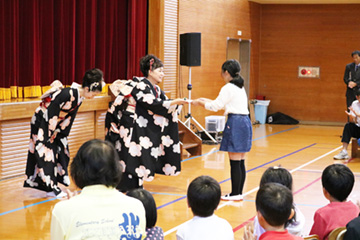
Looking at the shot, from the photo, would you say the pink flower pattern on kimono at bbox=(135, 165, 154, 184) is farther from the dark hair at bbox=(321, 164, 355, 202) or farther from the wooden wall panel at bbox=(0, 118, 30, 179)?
the dark hair at bbox=(321, 164, 355, 202)

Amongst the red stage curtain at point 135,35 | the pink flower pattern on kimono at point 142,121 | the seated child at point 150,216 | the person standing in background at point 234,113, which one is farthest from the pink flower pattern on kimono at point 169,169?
the seated child at point 150,216

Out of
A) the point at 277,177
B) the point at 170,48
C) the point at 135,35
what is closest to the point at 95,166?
the point at 277,177

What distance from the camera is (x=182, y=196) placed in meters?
5.77

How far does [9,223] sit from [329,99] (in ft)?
31.9

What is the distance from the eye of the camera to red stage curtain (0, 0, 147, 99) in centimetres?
661

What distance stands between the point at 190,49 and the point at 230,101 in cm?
370

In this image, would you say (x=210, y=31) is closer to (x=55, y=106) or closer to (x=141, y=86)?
(x=141, y=86)

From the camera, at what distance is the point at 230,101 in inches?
211

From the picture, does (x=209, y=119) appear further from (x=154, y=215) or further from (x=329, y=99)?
(x=154, y=215)

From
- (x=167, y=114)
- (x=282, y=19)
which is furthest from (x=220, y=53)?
(x=167, y=114)

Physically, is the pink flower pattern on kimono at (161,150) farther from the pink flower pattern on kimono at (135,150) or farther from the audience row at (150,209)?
the audience row at (150,209)

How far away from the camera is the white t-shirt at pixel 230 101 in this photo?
5270mm

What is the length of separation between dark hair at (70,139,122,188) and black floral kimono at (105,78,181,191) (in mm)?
3523

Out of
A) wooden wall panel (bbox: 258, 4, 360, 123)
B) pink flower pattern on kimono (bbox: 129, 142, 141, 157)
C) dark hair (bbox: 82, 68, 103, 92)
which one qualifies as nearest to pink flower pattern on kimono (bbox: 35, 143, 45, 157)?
dark hair (bbox: 82, 68, 103, 92)
